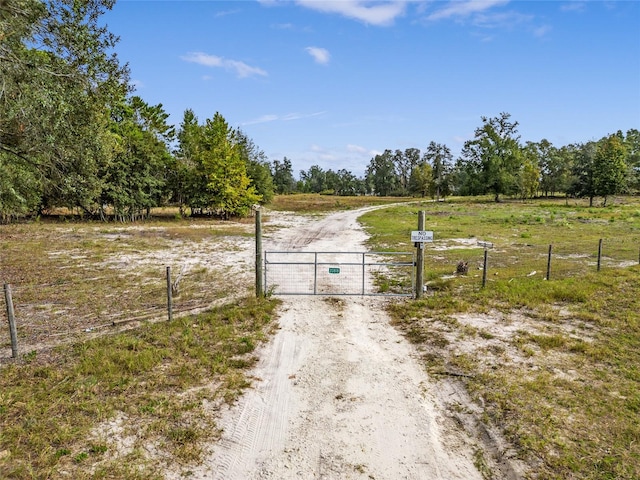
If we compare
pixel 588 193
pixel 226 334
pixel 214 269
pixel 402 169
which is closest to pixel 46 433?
pixel 226 334

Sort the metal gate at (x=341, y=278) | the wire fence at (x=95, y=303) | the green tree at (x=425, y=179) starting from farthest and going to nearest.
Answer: the green tree at (x=425, y=179) < the metal gate at (x=341, y=278) < the wire fence at (x=95, y=303)

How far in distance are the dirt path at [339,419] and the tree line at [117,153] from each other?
30.1 feet

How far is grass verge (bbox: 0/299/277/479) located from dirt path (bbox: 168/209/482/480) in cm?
53

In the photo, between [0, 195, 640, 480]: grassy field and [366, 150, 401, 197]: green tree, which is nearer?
[0, 195, 640, 480]: grassy field

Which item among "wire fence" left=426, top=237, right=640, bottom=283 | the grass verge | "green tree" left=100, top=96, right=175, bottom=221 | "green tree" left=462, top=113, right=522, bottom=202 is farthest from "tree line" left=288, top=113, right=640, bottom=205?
the grass verge

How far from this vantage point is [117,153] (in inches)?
1172

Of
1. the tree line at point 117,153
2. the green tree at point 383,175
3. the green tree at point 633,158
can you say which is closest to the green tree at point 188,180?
the tree line at point 117,153

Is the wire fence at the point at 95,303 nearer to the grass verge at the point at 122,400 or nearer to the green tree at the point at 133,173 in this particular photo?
the grass verge at the point at 122,400

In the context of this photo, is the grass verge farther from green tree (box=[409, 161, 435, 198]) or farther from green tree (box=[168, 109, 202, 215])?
green tree (box=[409, 161, 435, 198])

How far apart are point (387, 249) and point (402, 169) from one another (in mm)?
115695

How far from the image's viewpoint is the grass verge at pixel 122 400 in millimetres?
4852

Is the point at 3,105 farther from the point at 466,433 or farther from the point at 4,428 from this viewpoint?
the point at 466,433

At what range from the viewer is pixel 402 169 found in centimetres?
13050

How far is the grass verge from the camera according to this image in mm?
4852
